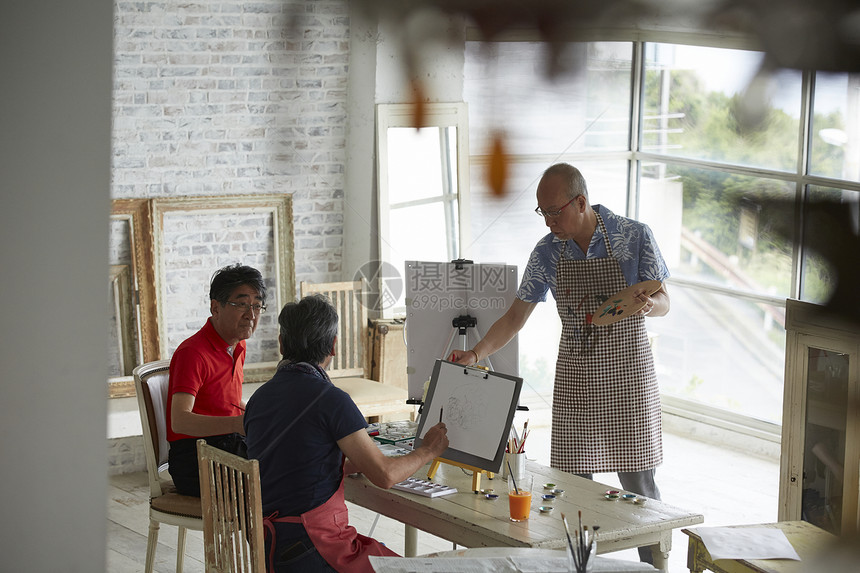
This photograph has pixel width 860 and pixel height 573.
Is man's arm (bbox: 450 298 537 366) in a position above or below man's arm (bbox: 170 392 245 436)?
above

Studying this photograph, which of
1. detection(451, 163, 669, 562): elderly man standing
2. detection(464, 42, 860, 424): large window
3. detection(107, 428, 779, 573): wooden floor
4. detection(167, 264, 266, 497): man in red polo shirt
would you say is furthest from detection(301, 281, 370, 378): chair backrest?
detection(464, 42, 860, 424): large window

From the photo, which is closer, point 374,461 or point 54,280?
point 54,280

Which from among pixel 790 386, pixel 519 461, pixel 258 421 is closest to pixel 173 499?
pixel 258 421

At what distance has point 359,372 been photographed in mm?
4430

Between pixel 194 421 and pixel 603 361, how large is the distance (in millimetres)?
1161

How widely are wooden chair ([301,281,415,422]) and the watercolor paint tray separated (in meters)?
1.70

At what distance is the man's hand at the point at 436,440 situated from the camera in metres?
2.16

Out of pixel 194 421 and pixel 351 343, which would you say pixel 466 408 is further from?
pixel 351 343

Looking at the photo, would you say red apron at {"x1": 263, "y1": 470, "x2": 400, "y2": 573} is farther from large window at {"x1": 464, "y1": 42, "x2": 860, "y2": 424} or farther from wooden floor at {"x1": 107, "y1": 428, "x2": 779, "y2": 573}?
large window at {"x1": 464, "y1": 42, "x2": 860, "y2": 424}

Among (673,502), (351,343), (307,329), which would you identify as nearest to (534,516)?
(307,329)

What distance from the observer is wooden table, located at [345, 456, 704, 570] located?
196 centimetres

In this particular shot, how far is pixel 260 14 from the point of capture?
1.54 feet

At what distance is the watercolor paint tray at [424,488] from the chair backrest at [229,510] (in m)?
0.38

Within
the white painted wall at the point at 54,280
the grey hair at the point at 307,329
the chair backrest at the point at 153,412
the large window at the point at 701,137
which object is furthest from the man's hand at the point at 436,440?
the large window at the point at 701,137
